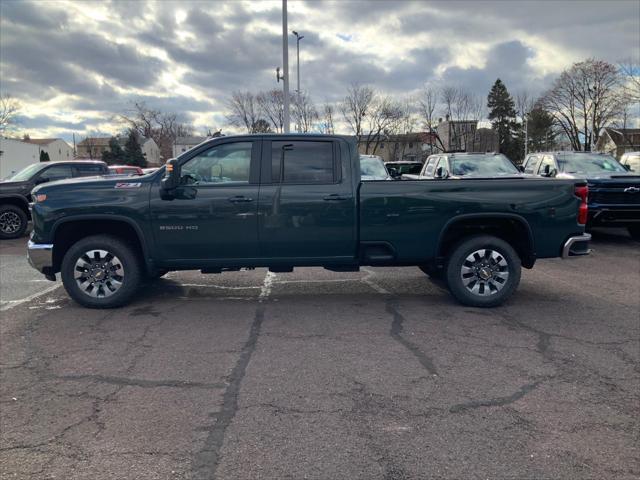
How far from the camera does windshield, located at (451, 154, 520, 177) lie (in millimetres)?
10945

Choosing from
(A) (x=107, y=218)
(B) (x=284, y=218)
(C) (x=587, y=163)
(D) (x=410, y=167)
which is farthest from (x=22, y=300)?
(D) (x=410, y=167)

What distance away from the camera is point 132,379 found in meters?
4.01

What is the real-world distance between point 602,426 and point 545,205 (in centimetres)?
312

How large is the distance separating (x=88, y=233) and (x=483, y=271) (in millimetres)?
4814

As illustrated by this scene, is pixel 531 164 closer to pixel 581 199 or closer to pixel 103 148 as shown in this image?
pixel 581 199

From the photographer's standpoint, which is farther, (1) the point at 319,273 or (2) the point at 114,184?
(1) the point at 319,273

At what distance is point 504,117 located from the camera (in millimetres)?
69875

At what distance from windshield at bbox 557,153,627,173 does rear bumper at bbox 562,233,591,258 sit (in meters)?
6.53

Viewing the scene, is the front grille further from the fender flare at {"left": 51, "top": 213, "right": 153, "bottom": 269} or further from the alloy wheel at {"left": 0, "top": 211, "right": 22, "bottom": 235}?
the alloy wheel at {"left": 0, "top": 211, "right": 22, "bottom": 235}

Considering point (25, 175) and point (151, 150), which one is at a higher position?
point (151, 150)

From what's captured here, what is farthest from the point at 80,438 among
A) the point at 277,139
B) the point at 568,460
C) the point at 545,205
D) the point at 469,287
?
the point at 545,205

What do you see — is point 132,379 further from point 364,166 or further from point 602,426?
point 364,166

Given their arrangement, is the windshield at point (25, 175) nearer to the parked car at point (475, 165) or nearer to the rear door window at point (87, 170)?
the rear door window at point (87, 170)

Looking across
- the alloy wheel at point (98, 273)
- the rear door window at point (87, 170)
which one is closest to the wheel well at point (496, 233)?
the alloy wheel at point (98, 273)
